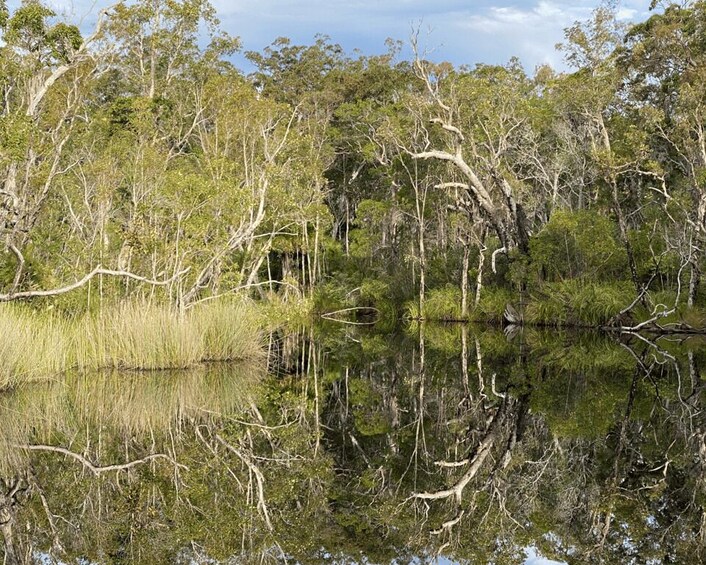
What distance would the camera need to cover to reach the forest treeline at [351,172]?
14.3m

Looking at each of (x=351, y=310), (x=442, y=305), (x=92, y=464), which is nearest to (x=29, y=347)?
(x=92, y=464)

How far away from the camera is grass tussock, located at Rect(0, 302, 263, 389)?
1043 centimetres

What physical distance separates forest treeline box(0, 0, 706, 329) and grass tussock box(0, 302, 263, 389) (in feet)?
1.92

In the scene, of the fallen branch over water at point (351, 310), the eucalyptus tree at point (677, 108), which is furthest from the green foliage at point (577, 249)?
the fallen branch over water at point (351, 310)

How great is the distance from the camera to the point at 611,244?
23.2 metres

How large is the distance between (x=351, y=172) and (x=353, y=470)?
3230 centimetres

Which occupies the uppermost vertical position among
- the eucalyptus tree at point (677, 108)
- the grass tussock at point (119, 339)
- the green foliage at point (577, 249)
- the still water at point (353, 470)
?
the eucalyptus tree at point (677, 108)

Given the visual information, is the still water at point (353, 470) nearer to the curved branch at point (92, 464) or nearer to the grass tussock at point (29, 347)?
the curved branch at point (92, 464)

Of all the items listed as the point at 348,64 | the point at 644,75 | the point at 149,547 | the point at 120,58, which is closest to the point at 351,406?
the point at 149,547

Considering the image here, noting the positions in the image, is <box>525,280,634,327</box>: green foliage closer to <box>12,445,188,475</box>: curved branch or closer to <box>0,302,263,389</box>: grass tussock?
<box>0,302,263,389</box>: grass tussock

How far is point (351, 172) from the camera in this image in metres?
38.8

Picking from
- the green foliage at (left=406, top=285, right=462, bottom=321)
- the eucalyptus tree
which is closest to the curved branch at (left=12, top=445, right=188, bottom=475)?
the eucalyptus tree

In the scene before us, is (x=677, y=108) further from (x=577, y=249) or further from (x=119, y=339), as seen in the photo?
(x=119, y=339)

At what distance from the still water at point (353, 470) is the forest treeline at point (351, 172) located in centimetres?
274
